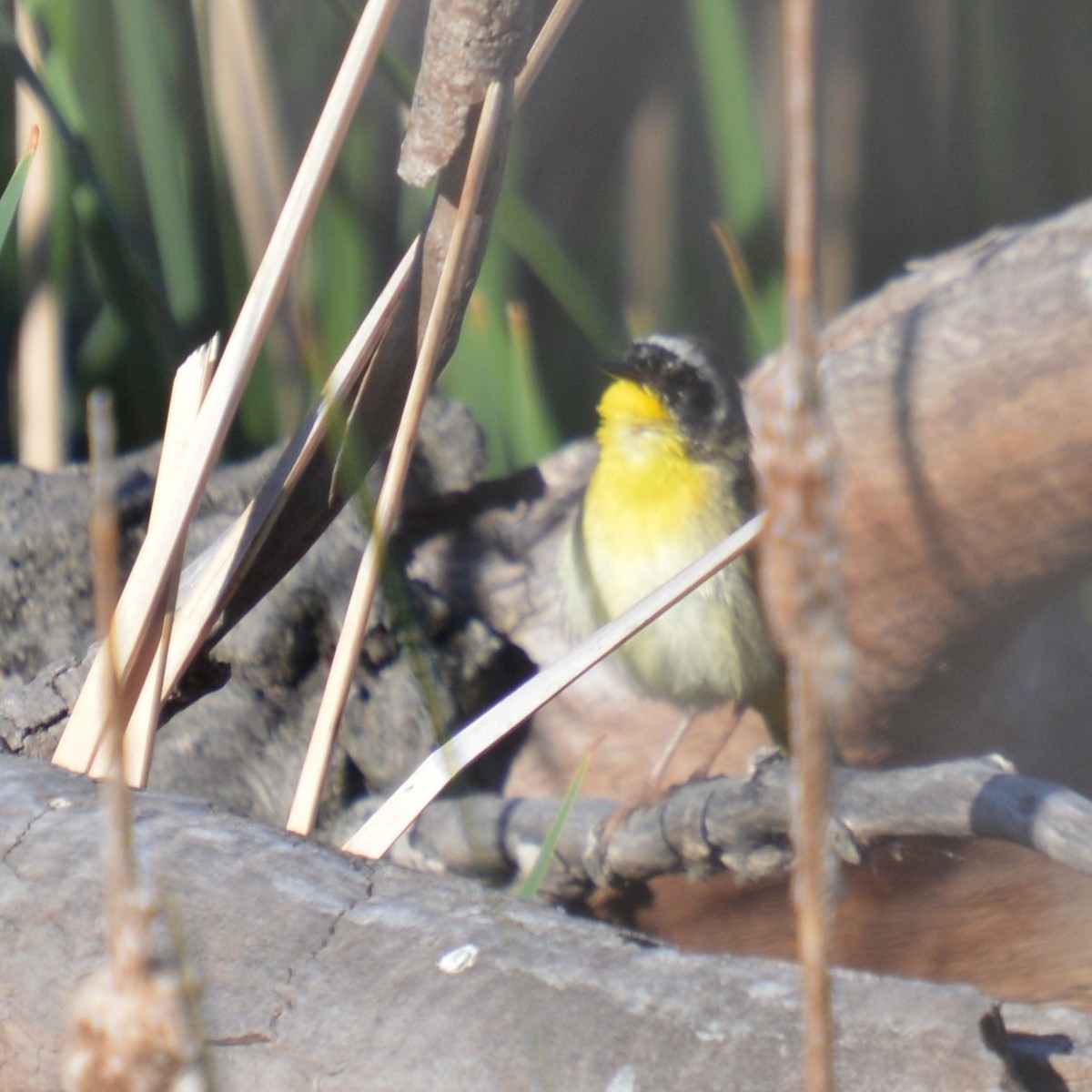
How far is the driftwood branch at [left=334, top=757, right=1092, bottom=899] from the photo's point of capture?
85cm

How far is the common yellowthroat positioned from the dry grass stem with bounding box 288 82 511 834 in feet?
2.40

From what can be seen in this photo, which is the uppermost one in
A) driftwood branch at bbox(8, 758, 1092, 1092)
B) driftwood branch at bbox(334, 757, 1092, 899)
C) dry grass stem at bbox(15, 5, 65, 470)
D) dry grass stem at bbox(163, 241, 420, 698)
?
dry grass stem at bbox(15, 5, 65, 470)

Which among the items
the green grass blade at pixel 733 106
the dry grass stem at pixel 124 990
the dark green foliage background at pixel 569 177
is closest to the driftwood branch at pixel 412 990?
the dry grass stem at pixel 124 990

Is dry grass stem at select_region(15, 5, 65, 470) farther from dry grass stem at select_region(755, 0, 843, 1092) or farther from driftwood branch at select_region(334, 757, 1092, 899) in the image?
dry grass stem at select_region(755, 0, 843, 1092)

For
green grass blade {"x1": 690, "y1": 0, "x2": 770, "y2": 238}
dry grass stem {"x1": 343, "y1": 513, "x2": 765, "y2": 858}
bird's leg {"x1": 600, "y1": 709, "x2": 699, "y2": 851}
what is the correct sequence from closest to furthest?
1. dry grass stem {"x1": 343, "y1": 513, "x2": 765, "y2": 858}
2. bird's leg {"x1": 600, "y1": 709, "x2": 699, "y2": 851}
3. green grass blade {"x1": 690, "y1": 0, "x2": 770, "y2": 238}

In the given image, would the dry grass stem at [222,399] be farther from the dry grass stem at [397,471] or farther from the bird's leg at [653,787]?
the bird's leg at [653,787]

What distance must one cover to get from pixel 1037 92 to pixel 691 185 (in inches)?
23.4

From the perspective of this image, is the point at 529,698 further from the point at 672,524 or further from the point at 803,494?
the point at 672,524

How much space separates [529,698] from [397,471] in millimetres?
169

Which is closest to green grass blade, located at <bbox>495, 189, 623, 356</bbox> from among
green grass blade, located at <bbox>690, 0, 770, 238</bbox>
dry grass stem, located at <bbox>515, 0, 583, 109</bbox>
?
green grass blade, located at <bbox>690, 0, 770, 238</bbox>

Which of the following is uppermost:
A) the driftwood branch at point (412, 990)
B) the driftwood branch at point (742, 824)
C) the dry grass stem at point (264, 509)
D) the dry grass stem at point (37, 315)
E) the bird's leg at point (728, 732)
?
the dry grass stem at point (37, 315)

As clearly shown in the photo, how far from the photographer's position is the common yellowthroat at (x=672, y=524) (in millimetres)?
1610

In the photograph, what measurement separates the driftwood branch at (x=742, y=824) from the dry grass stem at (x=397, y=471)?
4.2 inches

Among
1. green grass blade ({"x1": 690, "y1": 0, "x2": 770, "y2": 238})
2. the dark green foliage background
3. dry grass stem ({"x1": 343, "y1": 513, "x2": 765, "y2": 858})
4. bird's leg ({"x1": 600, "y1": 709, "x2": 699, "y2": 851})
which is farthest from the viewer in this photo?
green grass blade ({"x1": 690, "y1": 0, "x2": 770, "y2": 238})
